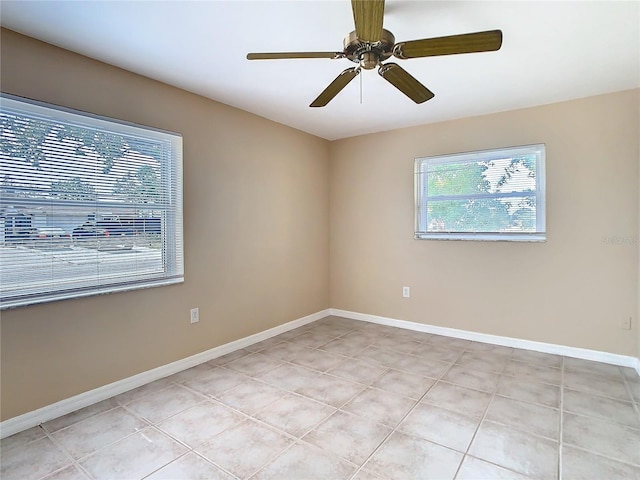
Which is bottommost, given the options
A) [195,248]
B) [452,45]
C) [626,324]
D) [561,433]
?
[561,433]

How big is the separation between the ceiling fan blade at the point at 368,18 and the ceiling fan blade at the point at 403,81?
0.84ft

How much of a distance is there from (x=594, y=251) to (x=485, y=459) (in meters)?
2.26

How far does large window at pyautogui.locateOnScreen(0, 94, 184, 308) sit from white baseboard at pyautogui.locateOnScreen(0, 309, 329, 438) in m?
0.67

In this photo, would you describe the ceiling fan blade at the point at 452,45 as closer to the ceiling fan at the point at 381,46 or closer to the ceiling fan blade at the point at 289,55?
the ceiling fan at the point at 381,46

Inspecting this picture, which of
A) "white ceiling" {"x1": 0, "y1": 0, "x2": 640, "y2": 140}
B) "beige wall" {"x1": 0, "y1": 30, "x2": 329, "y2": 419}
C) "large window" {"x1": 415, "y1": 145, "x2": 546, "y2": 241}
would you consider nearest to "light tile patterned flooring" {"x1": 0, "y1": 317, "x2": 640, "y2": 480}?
"beige wall" {"x1": 0, "y1": 30, "x2": 329, "y2": 419}

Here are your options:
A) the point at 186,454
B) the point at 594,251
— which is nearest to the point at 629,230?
the point at 594,251

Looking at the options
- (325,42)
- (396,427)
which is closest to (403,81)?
(325,42)

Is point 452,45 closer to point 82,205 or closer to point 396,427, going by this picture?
point 396,427

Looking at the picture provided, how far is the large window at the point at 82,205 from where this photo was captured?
2.02m

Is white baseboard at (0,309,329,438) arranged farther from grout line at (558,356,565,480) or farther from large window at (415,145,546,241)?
grout line at (558,356,565,480)

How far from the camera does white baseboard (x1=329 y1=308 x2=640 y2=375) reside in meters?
2.97

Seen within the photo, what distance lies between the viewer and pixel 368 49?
171 centimetres

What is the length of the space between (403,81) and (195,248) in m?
2.10

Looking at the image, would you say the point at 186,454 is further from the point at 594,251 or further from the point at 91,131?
the point at 594,251
